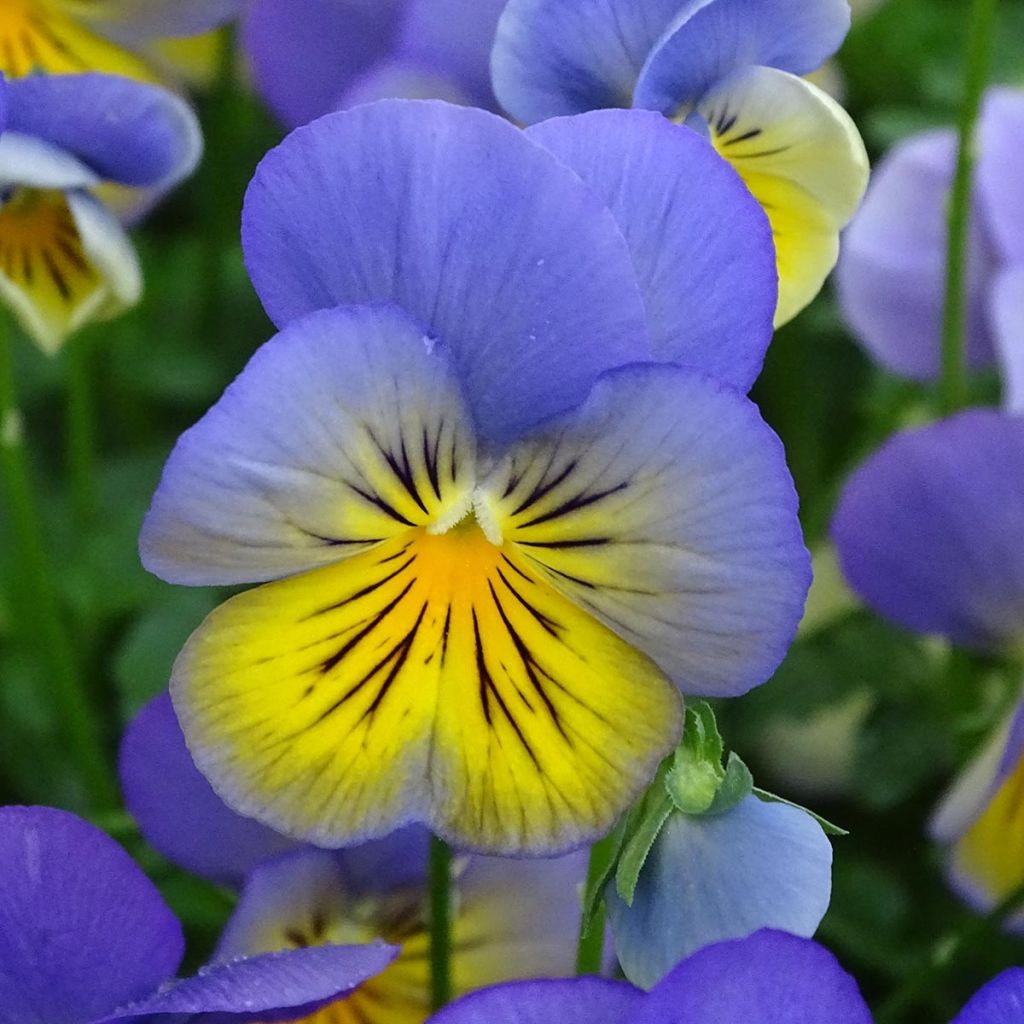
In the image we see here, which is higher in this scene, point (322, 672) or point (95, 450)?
point (322, 672)

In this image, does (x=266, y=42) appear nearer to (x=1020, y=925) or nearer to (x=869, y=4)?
(x=869, y=4)

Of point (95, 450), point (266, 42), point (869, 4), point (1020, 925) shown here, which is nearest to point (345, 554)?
point (1020, 925)

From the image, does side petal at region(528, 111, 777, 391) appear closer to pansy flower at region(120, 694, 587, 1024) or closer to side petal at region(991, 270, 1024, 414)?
pansy flower at region(120, 694, 587, 1024)

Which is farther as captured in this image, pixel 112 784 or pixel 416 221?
pixel 112 784

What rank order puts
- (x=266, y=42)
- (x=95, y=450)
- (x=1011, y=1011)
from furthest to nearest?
(x=95, y=450) → (x=266, y=42) → (x=1011, y=1011)

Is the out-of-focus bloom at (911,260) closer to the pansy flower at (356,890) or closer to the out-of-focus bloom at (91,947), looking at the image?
the pansy flower at (356,890)

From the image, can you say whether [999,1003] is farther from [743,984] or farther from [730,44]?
[730,44]

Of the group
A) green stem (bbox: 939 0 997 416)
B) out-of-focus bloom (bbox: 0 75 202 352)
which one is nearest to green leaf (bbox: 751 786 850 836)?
out-of-focus bloom (bbox: 0 75 202 352)
